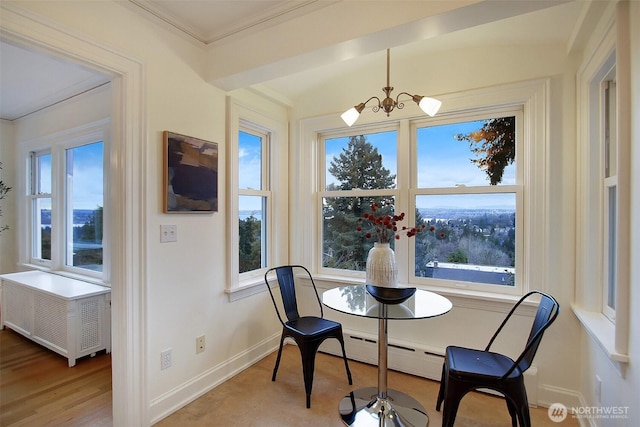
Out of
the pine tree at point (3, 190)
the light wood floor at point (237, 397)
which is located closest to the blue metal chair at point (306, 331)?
the light wood floor at point (237, 397)

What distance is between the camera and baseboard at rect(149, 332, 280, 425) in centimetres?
196

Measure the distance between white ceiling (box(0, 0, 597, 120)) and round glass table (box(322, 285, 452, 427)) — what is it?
1580mm

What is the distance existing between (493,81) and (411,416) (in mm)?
2384

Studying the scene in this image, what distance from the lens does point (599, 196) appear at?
186 centimetres

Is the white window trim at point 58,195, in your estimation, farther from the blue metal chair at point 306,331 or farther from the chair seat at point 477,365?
the chair seat at point 477,365

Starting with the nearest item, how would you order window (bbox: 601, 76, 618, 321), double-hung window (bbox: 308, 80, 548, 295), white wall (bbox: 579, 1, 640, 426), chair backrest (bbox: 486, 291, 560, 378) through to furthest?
1. white wall (bbox: 579, 1, 640, 426)
2. chair backrest (bbox: 486, 291, 560, 378)
3. window (bbox: 601, 76, 618, 321)
4. double-hung window (bbox: 308, 80, 548, 295)

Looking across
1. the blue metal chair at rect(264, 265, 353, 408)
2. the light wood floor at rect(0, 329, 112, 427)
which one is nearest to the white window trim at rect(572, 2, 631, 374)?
the blue metal chair at rect(264, 265, 353, 408)

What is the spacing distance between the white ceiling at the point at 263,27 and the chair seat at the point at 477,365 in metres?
1.81

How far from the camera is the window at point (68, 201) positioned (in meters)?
3.17

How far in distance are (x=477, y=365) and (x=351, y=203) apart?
166cm

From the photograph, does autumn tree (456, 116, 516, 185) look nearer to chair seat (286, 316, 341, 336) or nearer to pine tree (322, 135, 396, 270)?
pine tree (322, 135, 396, 270)

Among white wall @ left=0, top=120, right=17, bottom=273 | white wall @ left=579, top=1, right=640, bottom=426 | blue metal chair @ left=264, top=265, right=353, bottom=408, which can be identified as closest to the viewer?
white wall @ left=579, top=1, right=640, bottom=426

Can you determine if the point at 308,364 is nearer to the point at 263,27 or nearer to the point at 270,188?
the point at 270,188

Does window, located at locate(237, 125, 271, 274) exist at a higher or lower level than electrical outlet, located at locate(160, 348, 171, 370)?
higher
